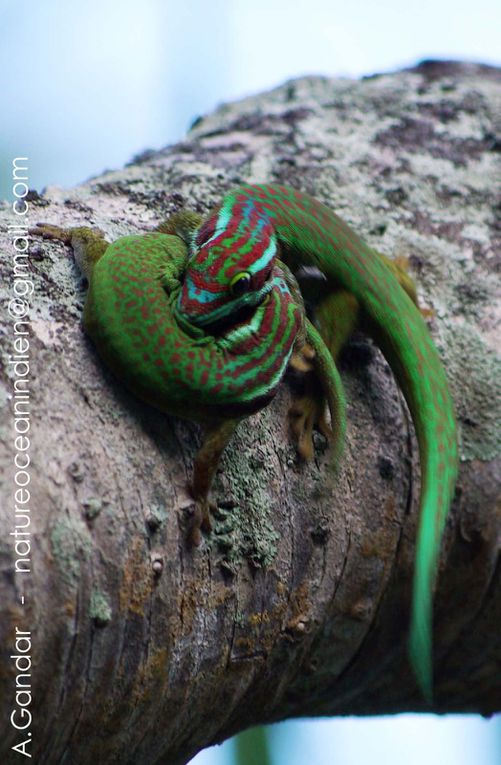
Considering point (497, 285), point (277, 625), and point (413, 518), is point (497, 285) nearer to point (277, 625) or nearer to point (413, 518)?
point (413, 518)

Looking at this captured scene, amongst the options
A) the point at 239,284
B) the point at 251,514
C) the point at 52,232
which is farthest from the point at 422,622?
the point at 52,232

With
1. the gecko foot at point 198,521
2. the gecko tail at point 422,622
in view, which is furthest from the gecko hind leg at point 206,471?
the gecko tail at point 422,622

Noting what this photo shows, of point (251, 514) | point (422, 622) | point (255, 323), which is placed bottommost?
point (422, 622)

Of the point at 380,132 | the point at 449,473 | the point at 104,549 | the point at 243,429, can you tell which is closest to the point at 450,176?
the point at 380,132

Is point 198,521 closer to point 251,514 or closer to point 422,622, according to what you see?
point 251,514

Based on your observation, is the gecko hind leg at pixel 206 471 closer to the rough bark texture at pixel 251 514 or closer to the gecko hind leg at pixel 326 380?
the rough bark texture at pixel 251 514

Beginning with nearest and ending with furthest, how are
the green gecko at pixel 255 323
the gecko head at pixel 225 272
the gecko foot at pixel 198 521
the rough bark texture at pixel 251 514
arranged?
the rough bark texture at pixel 251 514, the gecko foot at pixel 198 521, the green gecko at pixel 255 323, the gecko head at pixel 225 272

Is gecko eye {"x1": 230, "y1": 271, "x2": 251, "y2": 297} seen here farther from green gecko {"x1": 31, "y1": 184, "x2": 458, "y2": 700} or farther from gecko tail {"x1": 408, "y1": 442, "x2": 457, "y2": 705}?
gecko tail {"x1": 408, "y1": 442, "x2": 457, "y2": 705}

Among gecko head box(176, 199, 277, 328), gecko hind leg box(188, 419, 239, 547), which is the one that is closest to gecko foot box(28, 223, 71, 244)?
gecko head box(176, 199, 277, 328)
